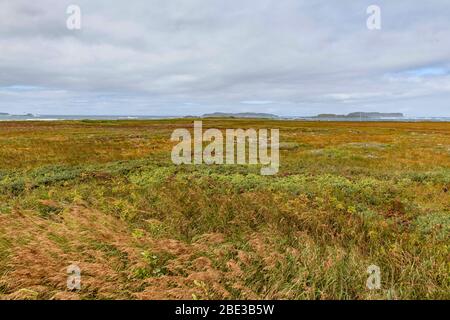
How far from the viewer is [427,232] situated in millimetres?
8047

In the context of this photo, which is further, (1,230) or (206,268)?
(1,230)

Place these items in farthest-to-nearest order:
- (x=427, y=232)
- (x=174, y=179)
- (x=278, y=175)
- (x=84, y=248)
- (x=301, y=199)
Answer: (x=278, y=175) → (x=174, y=179) → (x=301, y=199) → (x=427, y=232) → (x=84, y=248)

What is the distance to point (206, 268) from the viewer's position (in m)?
5.12

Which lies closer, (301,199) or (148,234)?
(148,234)

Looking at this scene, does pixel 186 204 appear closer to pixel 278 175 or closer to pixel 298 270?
pixel 298 270
